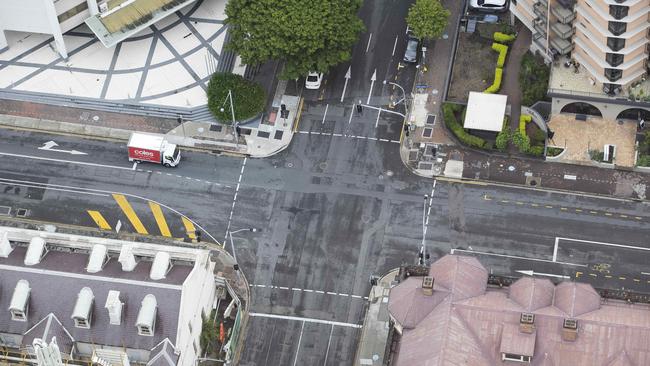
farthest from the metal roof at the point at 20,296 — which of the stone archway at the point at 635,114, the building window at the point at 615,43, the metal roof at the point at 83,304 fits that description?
the stone archway at the point at 635,114

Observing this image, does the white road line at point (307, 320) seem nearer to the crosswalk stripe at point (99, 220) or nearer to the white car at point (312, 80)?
the crosswalk stripe at point (99, 220)

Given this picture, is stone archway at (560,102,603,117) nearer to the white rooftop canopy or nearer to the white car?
the white rooftop canopy

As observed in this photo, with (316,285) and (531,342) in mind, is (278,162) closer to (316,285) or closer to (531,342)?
(316,285)

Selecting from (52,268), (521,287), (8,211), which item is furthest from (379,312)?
(8,211)

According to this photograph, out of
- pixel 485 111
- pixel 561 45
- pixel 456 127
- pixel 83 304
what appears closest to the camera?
pixel 83 304

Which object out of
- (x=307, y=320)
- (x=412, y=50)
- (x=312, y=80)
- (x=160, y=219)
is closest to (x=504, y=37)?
(x=412, y=50)

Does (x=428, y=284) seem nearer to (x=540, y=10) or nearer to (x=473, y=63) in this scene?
(x=473, y=63)

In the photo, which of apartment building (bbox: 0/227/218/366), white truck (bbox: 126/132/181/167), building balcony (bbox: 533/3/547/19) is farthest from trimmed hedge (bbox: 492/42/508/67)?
apartment building (bbox: 0/227/218/366)
